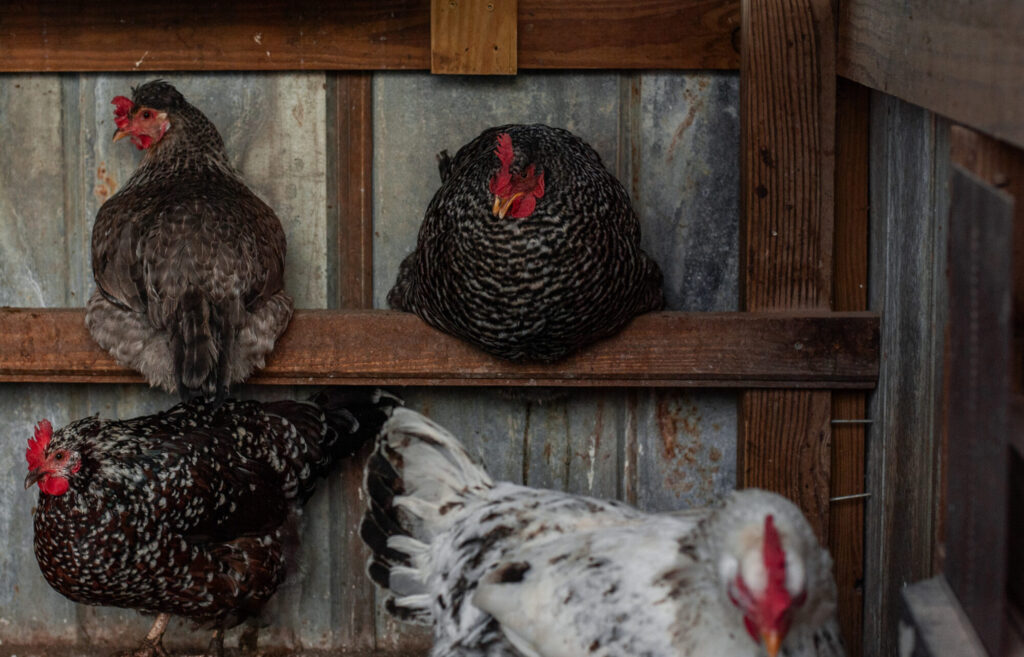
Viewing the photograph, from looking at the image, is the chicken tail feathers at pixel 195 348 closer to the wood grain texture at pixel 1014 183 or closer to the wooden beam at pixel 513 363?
the wooden beam at pixel 513 363

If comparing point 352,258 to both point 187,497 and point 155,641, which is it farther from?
point 155,641

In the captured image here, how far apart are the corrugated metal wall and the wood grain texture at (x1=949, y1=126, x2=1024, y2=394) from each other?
1254mm

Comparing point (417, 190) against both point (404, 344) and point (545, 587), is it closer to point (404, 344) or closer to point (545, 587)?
point (404, 344)

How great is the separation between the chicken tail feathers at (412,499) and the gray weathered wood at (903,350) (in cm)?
85

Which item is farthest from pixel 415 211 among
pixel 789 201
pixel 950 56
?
pixel 950 56

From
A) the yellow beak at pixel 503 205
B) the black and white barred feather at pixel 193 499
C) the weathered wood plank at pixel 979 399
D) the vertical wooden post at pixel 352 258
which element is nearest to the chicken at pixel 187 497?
the black and white barred feather at pixel 193 499

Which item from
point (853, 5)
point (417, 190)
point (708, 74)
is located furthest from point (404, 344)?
point (853, 5)

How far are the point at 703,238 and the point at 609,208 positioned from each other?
0.44 m

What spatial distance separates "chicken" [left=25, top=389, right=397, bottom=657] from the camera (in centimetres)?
226

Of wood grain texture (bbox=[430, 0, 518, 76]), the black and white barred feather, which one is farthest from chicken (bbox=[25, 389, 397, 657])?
wood grain texture (bbox=[430, 0, 518, 76])

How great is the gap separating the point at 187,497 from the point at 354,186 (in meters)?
0.84

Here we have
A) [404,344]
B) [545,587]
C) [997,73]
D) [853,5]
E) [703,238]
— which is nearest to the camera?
[997,73]

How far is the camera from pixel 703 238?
8.27 ft

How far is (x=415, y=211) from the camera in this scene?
256 centimetres
